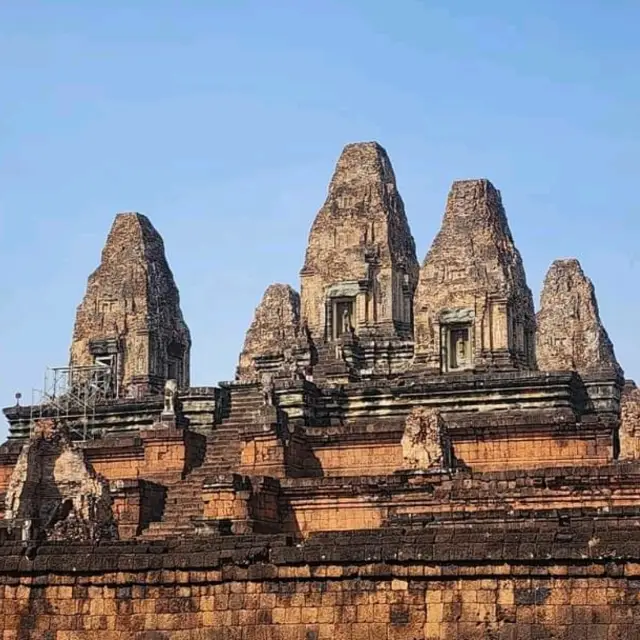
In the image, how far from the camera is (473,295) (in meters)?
41.6

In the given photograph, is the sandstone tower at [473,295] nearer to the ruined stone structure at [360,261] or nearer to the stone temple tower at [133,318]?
the ruined stone structure at [360,261]

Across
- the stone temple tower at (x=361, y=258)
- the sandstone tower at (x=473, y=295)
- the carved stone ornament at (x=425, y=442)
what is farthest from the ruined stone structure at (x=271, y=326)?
the carved stone ornament at (x=425, y=442)

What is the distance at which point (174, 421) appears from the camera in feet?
124

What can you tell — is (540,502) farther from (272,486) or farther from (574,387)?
(574,387)

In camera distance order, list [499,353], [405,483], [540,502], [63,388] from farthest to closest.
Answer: [63,388], [499,353], [405,483], [540,502]

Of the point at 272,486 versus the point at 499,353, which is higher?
the point at 499,353

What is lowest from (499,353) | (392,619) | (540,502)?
(392,619)

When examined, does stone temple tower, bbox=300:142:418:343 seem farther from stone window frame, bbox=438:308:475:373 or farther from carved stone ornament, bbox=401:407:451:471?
carved stone ornament, bbox=401:407:451:471

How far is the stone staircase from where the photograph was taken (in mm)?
32719

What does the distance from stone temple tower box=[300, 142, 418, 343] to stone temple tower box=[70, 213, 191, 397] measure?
4562 millimetres

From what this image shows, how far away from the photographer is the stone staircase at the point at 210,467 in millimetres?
32719

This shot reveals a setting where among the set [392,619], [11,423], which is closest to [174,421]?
[11,423]

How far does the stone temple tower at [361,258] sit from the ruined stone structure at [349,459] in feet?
0.22

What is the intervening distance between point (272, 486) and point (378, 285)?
550 inches
